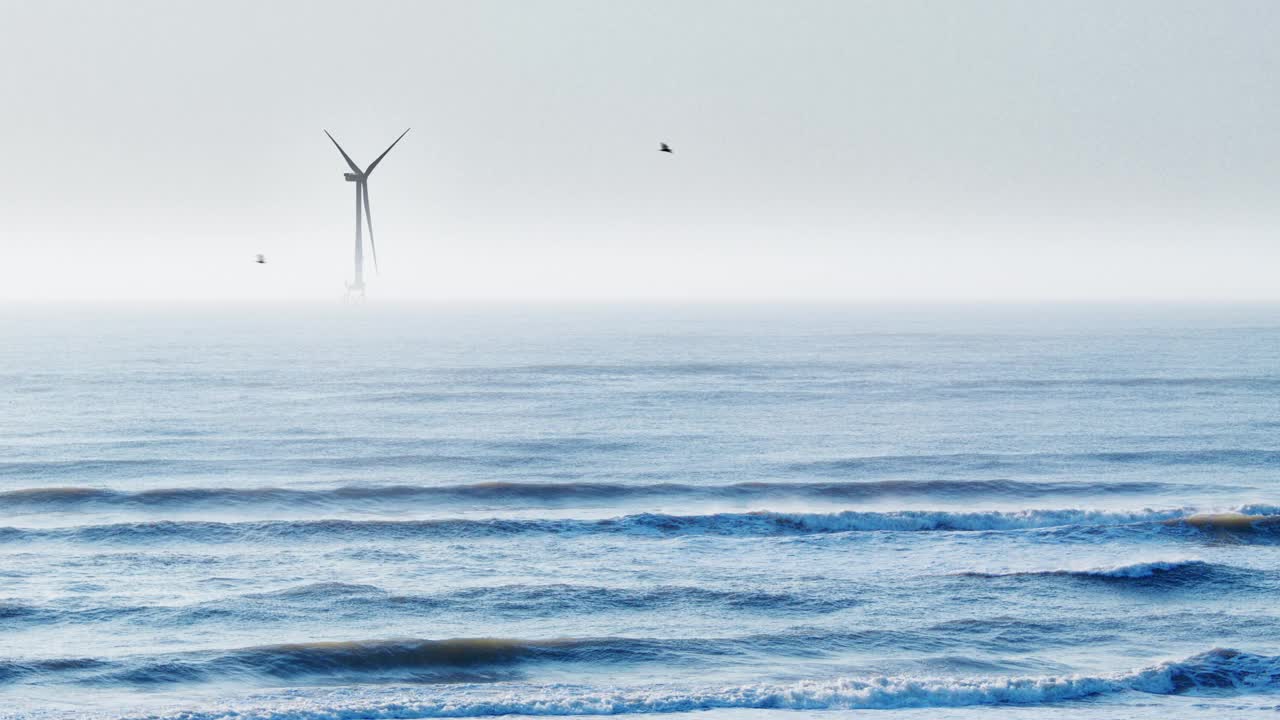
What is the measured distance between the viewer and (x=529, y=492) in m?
39.1

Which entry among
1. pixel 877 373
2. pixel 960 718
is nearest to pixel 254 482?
pixel 960 718

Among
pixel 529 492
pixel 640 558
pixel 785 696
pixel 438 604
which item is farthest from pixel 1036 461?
pixel 785 696

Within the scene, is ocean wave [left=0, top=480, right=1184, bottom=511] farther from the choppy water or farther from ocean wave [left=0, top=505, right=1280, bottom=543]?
ocean wave [left=0, top=505, right=1280, bottom=543]

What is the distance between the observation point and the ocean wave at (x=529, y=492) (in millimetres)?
37062

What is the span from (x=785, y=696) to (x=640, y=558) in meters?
10.1

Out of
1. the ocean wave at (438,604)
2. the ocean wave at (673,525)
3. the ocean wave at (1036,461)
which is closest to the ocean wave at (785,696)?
Answer: the ocean wave at (438,604)

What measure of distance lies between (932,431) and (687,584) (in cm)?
2899

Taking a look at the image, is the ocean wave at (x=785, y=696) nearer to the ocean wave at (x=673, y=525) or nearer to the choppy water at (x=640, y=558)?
the choppy water at (x=640, y=558)

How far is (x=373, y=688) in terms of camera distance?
20.8 metres

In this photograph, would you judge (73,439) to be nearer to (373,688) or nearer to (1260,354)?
(373,688)

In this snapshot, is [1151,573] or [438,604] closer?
[438,604]

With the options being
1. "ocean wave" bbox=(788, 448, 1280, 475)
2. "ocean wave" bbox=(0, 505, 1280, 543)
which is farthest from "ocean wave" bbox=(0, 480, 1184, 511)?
"ocean wave" bbox=(0, 505, 1280, 543)

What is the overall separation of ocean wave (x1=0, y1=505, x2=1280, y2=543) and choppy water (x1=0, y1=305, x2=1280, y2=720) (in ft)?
0.44

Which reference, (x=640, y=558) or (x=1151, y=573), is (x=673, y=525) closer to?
(x=640, y=558)
